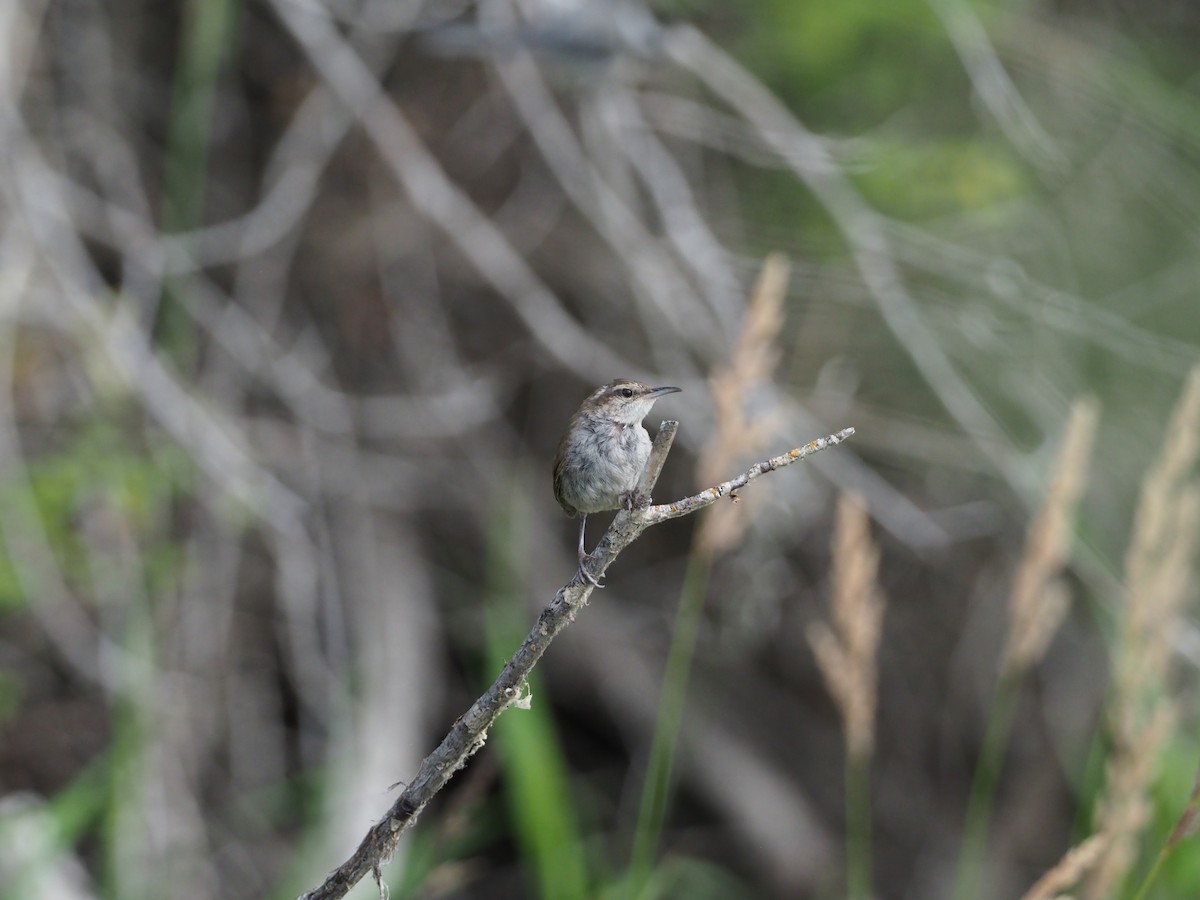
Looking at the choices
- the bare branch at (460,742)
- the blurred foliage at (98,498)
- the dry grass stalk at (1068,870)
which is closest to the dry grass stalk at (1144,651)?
the dry grass stalk at (1068,870)

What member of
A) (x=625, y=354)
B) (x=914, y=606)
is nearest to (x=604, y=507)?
(x=625, y=354)

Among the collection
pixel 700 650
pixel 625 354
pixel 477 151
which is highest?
pixel 477 151

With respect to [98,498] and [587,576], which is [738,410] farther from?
[98,498]

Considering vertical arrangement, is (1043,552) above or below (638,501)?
below

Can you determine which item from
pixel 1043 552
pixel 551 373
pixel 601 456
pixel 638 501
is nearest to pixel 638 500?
pixel 638 501

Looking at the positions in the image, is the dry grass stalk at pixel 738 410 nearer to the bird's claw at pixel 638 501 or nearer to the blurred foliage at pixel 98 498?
the bird's claw at pixel 638 501

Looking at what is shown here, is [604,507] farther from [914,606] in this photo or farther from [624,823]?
[914,606]

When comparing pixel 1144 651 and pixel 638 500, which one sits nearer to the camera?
pixel 638 500
